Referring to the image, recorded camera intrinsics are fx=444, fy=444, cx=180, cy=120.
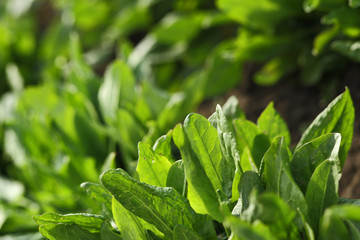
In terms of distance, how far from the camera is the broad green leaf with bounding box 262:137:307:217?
0.85 metres

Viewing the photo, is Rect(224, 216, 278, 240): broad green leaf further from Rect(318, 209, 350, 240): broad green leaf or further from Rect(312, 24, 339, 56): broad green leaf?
Rect(312, 24, 339, 56): broad green leaf

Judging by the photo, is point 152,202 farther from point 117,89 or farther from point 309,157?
point 117,89

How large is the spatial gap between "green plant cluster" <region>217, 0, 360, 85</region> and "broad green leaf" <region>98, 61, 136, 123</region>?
47 centimetres

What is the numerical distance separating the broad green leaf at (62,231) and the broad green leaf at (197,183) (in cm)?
27

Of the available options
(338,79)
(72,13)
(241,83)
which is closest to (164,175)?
(338,79)

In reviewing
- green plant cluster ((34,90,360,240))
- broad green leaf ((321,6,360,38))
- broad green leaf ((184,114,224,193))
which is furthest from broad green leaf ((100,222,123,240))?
broad green leaf ((321,6,360,38))

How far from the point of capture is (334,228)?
28.6 inches

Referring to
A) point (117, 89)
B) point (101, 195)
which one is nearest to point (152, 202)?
point (101, 195)

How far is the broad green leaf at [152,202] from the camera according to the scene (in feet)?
2.97

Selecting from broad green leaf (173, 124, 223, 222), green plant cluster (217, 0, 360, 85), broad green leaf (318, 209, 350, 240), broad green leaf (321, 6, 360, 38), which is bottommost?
broad green leaf (318, 209, 350, 240)

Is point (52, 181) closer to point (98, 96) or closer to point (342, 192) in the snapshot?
point (98, 96)

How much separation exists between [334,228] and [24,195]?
1.44 m

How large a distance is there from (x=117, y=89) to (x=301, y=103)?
755mm

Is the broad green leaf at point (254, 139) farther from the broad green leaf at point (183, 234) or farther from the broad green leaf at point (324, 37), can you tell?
the broad green leaf at point (324, 37)
